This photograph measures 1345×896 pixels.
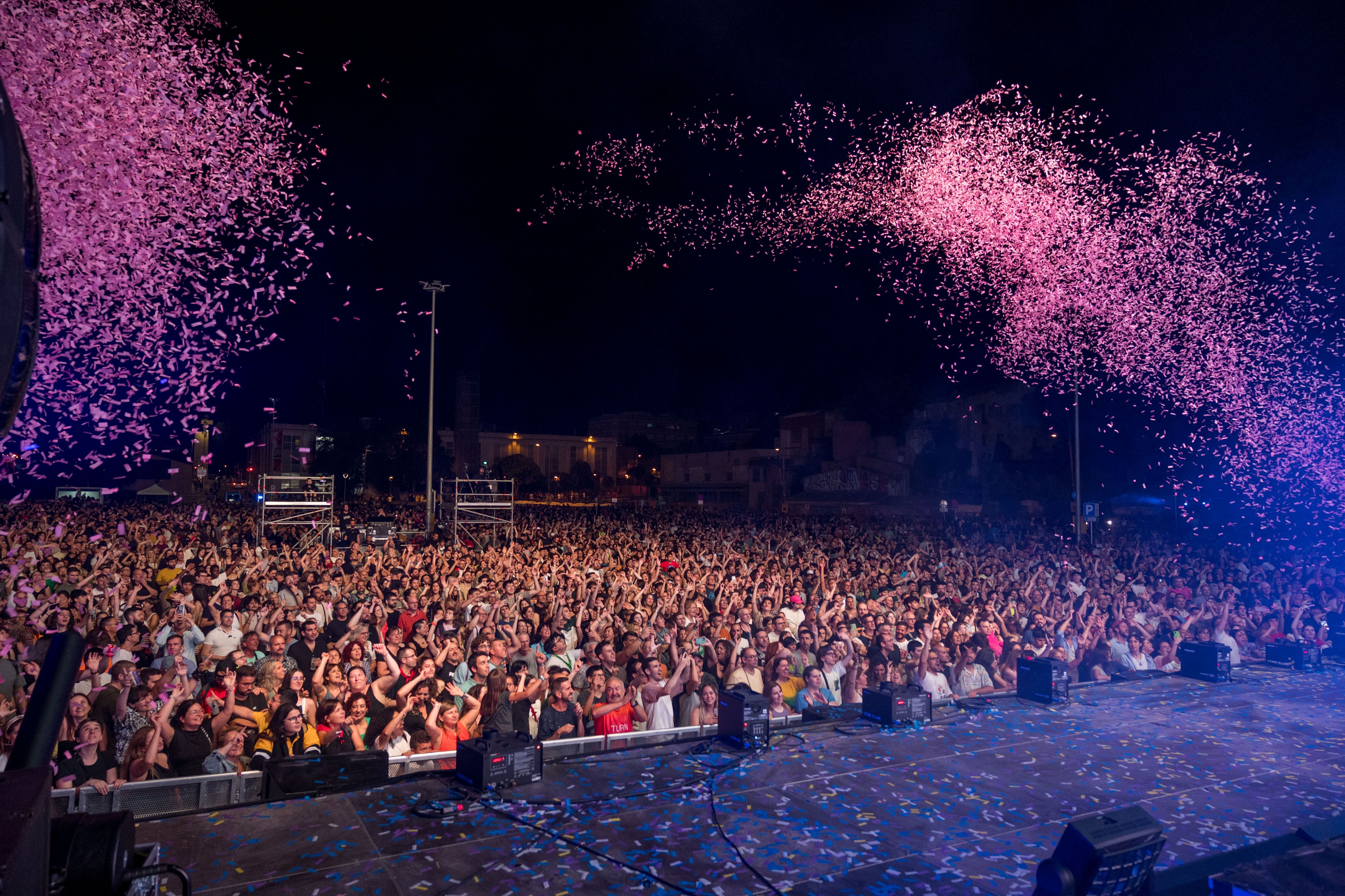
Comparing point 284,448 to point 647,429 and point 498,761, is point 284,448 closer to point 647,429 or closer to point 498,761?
point 647,429

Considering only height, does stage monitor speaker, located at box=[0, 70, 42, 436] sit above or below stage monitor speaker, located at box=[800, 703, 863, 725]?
above

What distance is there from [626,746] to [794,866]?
2.56m

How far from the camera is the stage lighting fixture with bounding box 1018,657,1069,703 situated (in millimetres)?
8109

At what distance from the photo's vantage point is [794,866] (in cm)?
433

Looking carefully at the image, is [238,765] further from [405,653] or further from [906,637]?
[906,637]

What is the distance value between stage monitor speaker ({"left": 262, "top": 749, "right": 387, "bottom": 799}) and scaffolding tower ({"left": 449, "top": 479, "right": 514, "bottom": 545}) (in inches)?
590

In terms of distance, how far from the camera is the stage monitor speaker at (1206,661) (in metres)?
9.34

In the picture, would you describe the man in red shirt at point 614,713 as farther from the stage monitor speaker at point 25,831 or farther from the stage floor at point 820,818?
the stage monitor speaker at point 25,831

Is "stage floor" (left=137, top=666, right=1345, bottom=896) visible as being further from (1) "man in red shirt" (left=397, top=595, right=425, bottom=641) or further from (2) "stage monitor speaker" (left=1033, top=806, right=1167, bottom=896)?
(1) "man in red shirt" (left=397, top=595, right=425, bottom=641)

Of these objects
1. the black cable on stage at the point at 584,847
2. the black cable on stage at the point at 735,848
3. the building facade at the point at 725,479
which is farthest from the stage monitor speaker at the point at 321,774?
the building facade at the point at 725,479

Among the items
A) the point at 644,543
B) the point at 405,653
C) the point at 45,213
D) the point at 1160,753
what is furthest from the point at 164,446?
the point at 1160,753

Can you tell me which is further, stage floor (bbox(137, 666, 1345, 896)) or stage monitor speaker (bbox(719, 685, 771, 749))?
stage monitor speaker (bbox(719, 685, 771, 749))

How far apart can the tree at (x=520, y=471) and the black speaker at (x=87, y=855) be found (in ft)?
278

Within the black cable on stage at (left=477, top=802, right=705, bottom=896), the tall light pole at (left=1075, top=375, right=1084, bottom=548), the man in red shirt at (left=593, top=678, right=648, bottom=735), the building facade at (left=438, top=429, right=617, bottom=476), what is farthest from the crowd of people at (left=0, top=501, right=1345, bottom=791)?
A: the building facade at (left=438, top=429, right=617, bottom=476)
